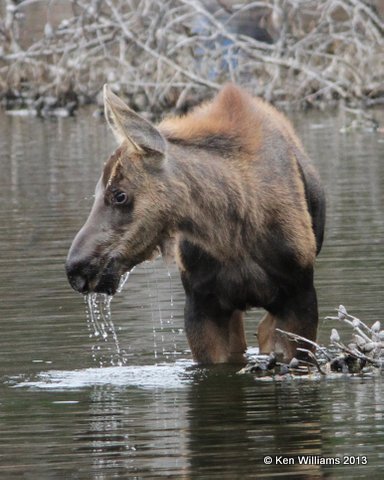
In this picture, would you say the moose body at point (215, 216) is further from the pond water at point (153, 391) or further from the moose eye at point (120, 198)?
the pond water at point (153, 391)

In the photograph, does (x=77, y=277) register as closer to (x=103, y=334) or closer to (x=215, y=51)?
(x=103, y=334)

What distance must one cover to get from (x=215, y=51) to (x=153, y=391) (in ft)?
68.5

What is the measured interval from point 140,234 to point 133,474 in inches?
77.8

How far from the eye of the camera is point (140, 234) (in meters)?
8.30

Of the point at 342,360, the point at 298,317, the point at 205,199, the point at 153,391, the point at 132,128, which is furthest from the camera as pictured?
the point at 298,317

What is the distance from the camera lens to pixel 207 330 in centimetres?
925

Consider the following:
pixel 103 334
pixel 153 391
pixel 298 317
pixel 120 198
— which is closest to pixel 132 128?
pixel 120 198

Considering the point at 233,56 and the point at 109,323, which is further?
the point at 233,56

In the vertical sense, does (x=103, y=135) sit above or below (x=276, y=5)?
below

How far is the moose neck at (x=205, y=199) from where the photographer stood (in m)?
8.42

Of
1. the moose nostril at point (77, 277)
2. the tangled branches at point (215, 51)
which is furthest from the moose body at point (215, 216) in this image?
the tangled branches at point (215, 51)

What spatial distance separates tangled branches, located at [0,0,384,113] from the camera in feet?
93.9

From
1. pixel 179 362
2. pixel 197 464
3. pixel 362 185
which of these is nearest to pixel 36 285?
pixel 179 362

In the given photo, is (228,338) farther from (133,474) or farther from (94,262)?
(133,474)
